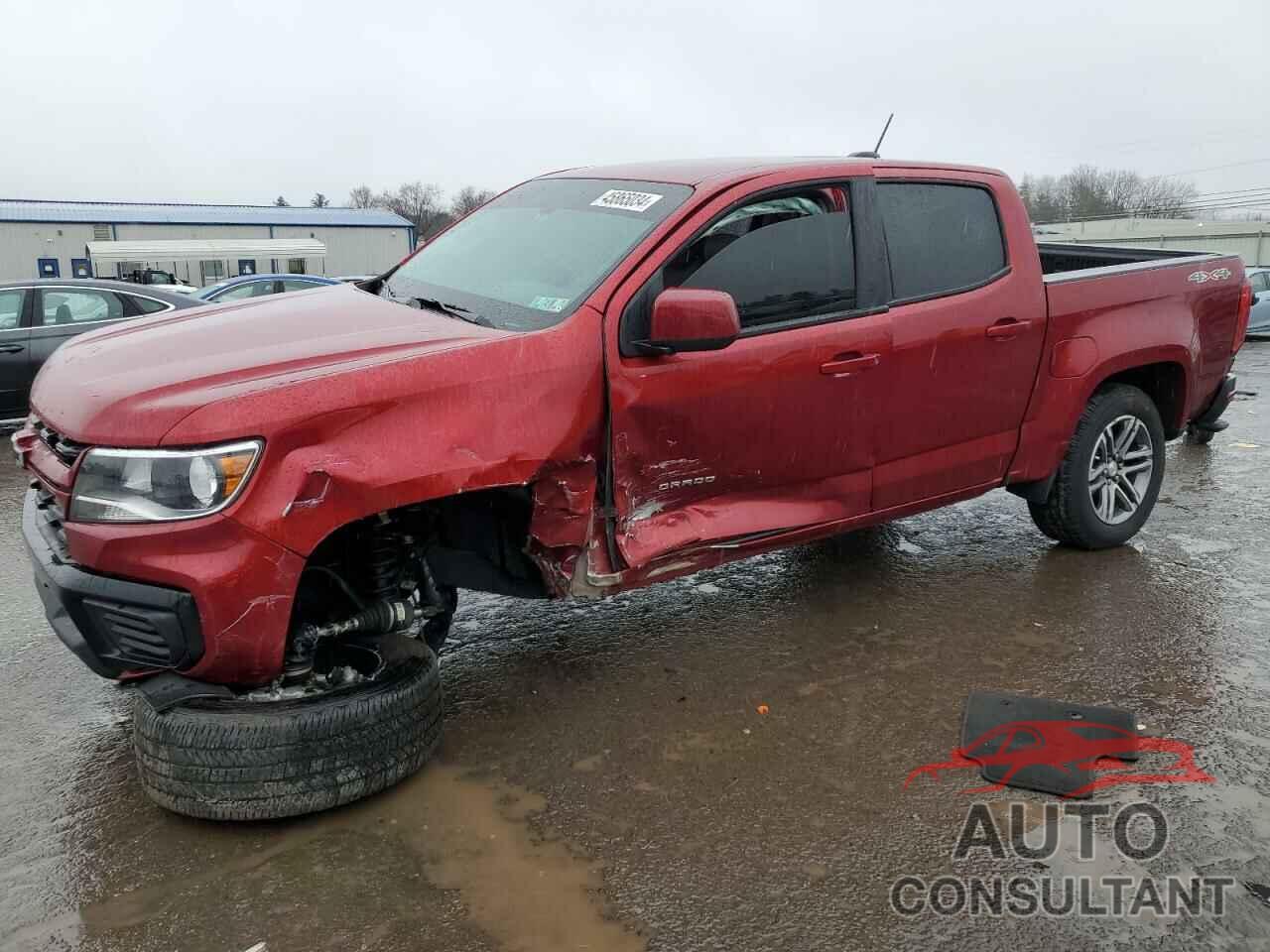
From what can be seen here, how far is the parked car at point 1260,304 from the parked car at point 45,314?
1645 centimetres

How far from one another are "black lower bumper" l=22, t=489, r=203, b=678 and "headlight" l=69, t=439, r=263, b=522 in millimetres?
199

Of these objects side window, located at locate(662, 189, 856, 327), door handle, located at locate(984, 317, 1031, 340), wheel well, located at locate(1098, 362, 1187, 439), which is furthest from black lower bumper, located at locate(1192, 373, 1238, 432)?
side window, located at locate(662, 189, 856, 327)

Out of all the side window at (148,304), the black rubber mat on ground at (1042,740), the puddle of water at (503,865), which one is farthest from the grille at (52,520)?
the side window at (148,304)

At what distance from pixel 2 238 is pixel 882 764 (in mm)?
57241

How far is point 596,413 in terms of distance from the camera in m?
3.40

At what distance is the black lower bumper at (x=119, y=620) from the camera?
2773 millimetres

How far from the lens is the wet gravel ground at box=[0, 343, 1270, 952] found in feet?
8.79

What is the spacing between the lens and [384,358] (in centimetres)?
304

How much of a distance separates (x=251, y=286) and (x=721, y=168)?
1256 centimetres

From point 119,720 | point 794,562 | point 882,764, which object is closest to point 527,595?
point 882,764

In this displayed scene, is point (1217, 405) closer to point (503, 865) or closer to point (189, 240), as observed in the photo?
point (503, 865)

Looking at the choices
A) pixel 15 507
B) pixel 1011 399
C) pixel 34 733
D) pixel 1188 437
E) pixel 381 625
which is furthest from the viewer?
pixel 1188 437

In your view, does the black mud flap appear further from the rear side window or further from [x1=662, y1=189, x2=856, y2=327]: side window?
the rear side window

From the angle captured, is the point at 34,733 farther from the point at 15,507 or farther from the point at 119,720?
the point at 15,507
